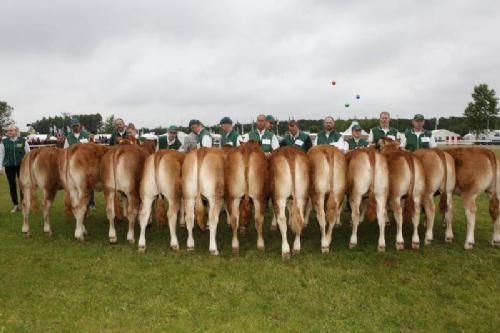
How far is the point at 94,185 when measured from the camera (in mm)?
8758

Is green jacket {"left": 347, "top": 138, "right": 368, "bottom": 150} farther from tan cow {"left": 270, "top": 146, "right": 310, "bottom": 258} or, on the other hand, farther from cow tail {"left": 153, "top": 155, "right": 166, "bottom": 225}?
cow tail {"left": 153, "top": 155, "right": 166, "bottom": 225}

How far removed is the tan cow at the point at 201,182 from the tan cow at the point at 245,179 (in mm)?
167

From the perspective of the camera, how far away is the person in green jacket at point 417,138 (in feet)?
32.7

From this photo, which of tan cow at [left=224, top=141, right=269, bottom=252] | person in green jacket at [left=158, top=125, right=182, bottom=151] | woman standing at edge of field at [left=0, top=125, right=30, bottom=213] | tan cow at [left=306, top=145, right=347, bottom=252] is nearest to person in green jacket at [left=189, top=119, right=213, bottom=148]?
person in green jacket at [left=158, top=125, right=182, bottom=151]

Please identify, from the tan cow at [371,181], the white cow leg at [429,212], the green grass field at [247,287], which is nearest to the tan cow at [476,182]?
the green grass field at [247,287]

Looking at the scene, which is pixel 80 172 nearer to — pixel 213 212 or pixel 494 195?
pixel 213 212

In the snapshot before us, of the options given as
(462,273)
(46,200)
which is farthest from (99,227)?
(462,273)

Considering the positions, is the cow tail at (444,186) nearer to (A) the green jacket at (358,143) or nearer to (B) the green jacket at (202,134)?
(A) the green jacket at (358,143)

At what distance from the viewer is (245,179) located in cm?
755

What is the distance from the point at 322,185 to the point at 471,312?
124 inches

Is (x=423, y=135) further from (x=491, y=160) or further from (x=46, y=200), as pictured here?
(x=46, y=200)

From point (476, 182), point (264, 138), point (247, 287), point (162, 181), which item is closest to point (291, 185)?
point (247, 287)

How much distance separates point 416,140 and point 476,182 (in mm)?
2287

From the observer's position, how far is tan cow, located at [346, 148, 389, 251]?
7.72m
